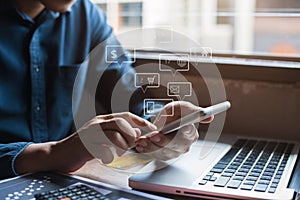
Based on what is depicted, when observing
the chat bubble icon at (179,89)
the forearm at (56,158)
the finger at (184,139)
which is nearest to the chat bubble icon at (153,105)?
the chat bubble icon at (179,89)

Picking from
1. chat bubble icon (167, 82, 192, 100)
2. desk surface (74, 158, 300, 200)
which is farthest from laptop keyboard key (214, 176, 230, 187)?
chat bubble icon (167, 82, 192, 100)

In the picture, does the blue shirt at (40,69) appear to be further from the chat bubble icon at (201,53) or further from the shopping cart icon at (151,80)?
the chat bubble icon at (201,53)

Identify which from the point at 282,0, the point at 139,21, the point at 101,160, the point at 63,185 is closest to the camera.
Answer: the point at 63,185

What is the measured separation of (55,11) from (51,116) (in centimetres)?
23

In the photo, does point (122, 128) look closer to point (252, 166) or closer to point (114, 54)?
point (252, 166)

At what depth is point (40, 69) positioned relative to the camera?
41.6 inches

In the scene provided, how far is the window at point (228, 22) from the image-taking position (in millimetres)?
1188

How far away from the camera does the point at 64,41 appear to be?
1.12 m

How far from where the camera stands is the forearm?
32.2 inches

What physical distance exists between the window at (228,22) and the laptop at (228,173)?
309 mm

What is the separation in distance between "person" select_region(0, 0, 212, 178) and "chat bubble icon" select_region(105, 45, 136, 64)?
2 centimetres

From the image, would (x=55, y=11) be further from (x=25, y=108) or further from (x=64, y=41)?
(x=25, y=108)

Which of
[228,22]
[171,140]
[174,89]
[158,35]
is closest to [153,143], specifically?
[171,140]

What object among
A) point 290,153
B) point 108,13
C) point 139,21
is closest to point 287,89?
point 290,153
